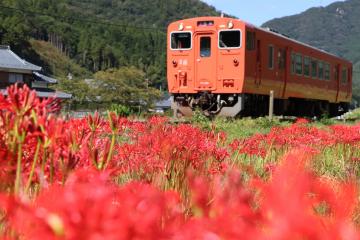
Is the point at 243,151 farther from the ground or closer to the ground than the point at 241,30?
closer to the ground

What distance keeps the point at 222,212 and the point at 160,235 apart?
114 mm

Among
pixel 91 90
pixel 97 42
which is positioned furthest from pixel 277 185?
pixel 97 42

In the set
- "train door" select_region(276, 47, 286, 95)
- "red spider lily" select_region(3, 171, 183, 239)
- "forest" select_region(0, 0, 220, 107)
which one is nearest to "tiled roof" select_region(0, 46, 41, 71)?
"train door" select_region(276, 47, 286, 95)

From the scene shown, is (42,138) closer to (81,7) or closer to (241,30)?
(241,30)

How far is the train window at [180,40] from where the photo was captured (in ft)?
55.6

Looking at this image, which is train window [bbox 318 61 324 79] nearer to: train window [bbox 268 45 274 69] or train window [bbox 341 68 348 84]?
train window [bbox 341 68 348 84]

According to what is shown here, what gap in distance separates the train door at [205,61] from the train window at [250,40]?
3.52 ft

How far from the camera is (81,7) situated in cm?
15588

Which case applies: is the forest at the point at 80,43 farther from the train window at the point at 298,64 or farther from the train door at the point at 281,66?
the train door at the point at 281,66

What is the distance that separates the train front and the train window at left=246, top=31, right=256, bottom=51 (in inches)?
8.4

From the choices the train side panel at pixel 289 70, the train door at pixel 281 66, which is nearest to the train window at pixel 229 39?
the train side panel at pixel 289 70

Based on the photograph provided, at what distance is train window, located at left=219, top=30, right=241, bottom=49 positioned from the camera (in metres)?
16.2

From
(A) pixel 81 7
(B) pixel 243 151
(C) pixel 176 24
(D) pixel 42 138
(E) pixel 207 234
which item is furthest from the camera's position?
(A) pixel 81 7

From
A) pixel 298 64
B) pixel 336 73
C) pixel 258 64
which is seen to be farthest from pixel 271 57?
pixel 336 73
